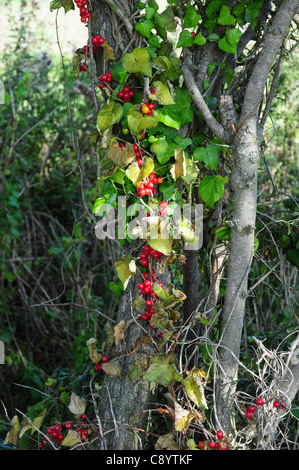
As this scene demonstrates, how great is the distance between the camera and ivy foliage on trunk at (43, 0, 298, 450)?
1.23 m

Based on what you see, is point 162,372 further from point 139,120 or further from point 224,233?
point 139,120

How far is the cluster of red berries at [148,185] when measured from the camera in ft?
4.06

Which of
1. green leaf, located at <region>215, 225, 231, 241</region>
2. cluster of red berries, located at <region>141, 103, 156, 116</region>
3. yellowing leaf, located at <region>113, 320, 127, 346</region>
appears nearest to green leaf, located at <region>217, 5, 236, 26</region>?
cluster of red berries, located at <region>141, 103, 156, 116</region>

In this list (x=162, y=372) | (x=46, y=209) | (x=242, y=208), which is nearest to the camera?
(x=162, y=372)

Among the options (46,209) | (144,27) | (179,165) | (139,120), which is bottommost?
(46,209)

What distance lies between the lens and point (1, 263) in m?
2.77

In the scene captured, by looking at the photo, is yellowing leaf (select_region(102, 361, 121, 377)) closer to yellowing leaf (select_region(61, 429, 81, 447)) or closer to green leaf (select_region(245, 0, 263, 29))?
yellowing leaf (select_region(61, 429, 81, 447))

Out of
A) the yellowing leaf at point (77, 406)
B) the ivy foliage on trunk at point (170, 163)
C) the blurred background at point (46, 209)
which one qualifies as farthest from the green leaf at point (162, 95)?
the blurred background at point (46, 209)

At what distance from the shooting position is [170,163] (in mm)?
1292

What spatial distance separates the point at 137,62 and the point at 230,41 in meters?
0.24

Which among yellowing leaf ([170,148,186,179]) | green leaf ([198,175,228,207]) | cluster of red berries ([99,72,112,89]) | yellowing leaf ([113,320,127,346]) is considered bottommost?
yellowing leaf ([113,320,127,346])

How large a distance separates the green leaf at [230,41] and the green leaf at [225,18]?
0.02 metres

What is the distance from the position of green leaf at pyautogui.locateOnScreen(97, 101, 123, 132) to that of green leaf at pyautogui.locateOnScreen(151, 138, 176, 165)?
4.5 inches

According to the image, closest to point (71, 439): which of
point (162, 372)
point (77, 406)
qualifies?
point (77, 406)
